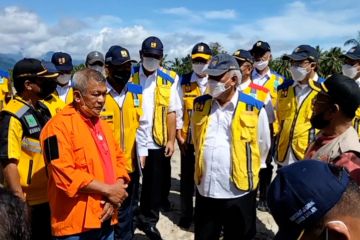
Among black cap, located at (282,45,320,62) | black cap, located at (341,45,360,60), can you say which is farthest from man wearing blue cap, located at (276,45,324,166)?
black cap, located at (341,45,360,60)

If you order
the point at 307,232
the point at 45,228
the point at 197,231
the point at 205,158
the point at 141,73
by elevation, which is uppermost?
the point at 141,73

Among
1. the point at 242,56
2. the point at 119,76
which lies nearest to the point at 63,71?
the point at 119,76

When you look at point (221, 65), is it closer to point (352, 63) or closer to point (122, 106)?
point (122, 106)

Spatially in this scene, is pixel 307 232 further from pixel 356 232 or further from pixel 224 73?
pixel 224 73

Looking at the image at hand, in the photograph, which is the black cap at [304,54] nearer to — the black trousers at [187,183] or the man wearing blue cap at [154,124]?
the man wearing blue cap at [154,124]

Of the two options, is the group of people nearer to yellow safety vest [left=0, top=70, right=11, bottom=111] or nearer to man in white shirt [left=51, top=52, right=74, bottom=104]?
man in white shirt [left=51, top=52, right=74, bottom=104]

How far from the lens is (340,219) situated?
4.29 ft

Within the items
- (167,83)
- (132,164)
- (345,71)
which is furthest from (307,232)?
(345,71)

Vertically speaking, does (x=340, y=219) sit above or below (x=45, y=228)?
above

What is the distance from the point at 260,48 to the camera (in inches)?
267

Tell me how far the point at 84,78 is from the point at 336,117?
1.77 m

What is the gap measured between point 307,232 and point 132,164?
10.6ft

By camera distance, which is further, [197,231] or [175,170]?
[175,170]

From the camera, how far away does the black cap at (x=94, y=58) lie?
5.89 m
